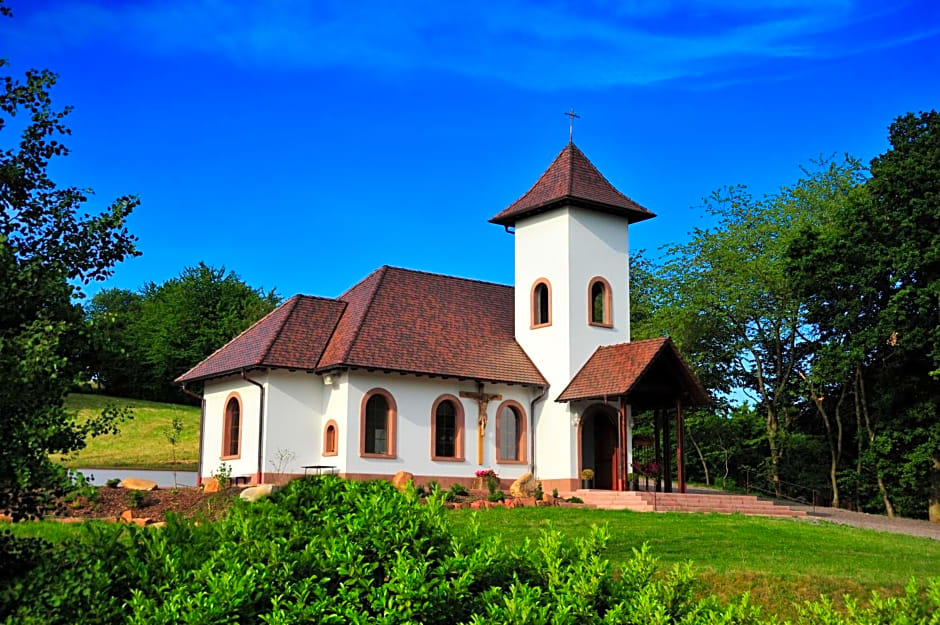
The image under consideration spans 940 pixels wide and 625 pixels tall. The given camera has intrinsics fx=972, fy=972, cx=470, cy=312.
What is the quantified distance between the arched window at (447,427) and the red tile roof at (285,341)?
3.74 meters

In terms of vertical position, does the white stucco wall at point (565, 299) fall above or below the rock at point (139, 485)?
above

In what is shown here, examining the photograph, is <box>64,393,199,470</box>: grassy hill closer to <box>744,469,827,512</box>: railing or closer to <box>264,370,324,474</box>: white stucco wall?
<box>264,370,324,474</box>: white stucco wall

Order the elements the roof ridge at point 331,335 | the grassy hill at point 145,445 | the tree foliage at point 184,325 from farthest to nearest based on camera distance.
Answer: the tree foliage at point 184,325
the grassy hill at point 145,445
the roof ridge at point 331,335

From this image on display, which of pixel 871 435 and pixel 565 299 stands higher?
pixel 565 299

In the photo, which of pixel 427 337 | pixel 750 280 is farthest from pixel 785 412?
pixel 427 337

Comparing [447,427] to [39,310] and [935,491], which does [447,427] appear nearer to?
[935,491]

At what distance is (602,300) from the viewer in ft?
99.3

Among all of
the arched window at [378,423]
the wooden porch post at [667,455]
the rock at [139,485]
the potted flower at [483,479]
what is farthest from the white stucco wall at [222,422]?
the wooden porch post at [667,455]

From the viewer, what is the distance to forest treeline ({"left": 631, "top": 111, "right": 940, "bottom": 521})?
99.7 ft

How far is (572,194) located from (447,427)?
7777mm

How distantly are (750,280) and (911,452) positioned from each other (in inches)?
362

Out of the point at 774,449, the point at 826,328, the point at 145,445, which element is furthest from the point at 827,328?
the point at 145,445

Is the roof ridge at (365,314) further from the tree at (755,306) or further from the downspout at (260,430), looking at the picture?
the tree at (755,306)

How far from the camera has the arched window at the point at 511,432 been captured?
94.0 ft
